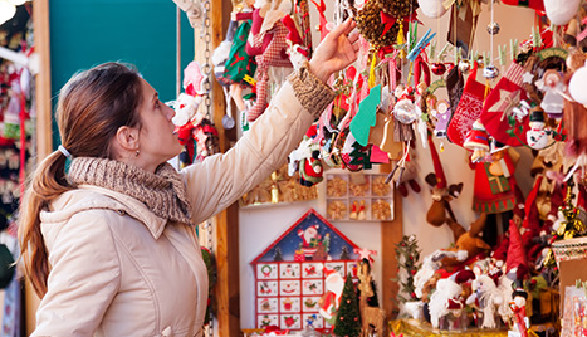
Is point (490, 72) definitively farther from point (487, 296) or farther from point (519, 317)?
point (487, 296)

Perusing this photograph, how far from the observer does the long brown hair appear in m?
1.73

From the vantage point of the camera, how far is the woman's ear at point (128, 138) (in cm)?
176

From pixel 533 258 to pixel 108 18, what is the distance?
285 cm

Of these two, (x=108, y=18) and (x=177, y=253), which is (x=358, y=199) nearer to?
(x=108, y=18)

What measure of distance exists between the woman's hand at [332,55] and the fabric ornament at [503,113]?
1.30 feet

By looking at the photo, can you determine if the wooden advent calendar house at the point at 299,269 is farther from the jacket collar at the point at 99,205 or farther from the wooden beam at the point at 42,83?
the jacket collar at the point at 99,205

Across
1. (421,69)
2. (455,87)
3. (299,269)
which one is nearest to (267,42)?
(421,69)

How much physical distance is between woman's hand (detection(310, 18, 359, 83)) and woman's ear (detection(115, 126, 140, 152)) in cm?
44

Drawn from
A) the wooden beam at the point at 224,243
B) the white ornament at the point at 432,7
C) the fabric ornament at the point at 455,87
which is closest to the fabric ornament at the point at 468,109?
the fabric ornament at the point at 455,87

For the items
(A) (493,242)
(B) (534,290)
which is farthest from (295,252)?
(B) (534,290)

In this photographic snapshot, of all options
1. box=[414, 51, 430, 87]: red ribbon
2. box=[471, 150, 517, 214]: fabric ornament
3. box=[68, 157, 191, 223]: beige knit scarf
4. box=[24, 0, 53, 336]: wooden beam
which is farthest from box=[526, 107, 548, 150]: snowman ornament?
box=[24, 0, 53, 336]: wooden beam

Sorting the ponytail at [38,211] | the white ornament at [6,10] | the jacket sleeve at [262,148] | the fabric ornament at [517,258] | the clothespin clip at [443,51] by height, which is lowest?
the fabric ornament at [517,258]

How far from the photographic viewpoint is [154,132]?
181cm

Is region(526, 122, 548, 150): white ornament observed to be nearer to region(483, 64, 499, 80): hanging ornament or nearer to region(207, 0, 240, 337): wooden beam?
region(483, 64, 499, 80): hanging ornament
